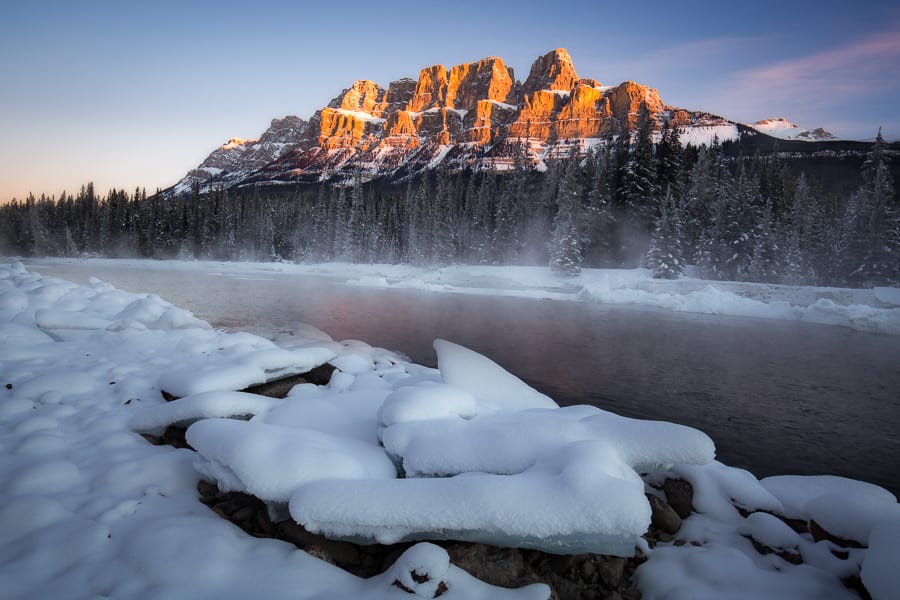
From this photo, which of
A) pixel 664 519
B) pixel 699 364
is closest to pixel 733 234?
pixel 699 364

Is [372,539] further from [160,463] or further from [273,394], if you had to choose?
[273,394]

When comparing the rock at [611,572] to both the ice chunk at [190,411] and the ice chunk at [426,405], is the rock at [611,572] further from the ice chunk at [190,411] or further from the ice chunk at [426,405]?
the ice chunk at [190,411]

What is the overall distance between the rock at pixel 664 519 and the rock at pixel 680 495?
141 mm

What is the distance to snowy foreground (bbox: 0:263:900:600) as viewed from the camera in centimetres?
251

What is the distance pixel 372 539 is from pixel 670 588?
77.6 inches

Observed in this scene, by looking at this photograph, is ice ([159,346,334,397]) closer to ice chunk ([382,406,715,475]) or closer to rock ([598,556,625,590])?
ice chunk ([382,406,715,475])

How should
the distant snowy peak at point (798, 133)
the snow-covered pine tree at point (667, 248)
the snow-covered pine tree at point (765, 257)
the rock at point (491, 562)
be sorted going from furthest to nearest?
the distant snowy peak at point (798, 133), the snow-covered pine tree at point (667, 248), the snow-covered pine tree at point (765, 257), the rock at point (491, 562)

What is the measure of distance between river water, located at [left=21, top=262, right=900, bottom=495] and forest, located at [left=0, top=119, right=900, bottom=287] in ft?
41.5

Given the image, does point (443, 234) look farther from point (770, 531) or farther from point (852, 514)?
point (852, 514)

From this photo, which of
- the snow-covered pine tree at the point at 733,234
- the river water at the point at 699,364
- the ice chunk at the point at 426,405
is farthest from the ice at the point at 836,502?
the snow-covered pine tree at the point at 733,234

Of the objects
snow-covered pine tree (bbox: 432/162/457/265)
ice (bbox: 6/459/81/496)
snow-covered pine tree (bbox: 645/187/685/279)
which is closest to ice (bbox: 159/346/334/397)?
ice (bbox: 6/459/81/496)

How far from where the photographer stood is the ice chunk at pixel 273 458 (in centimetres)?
300

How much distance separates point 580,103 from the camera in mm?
165875

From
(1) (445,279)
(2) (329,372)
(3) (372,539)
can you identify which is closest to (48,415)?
(2) (329,372)
